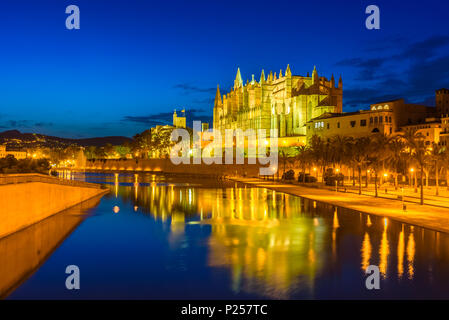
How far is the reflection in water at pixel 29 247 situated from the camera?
557 inches

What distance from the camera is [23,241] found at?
19547mm

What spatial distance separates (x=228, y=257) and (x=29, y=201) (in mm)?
13996

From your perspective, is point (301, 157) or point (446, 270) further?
point (301, 157)

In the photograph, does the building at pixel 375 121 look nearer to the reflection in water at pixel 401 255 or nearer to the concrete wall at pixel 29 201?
the concrete wall at pixel 29 201

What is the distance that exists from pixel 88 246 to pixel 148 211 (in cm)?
1315

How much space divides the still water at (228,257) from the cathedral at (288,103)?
74.6 meters

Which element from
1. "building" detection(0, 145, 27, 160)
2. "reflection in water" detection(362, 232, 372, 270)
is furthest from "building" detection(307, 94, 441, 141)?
"building" detection(0, 145, 27, 160)

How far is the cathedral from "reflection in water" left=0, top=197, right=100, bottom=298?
79.5m

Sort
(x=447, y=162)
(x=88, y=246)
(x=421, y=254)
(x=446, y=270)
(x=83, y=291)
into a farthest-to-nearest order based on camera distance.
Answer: (x=447, y=162), (x=88, y=246), (x=421, y=254), (x=446, y=270), (x=83, y=291)

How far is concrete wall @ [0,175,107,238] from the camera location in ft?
66.2

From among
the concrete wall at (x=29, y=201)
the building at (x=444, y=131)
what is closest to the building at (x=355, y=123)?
the building at (x=444, y=131)
